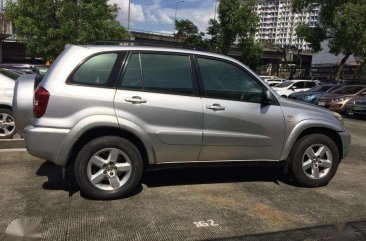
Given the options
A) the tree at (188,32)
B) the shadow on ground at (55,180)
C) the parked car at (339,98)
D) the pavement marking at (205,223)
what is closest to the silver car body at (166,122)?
the shadow on ground at (55,180)

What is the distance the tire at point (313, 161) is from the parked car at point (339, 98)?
41.6 feet

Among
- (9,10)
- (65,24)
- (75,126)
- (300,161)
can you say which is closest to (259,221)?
(300,161)

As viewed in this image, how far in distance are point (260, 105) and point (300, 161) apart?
922 millimetres

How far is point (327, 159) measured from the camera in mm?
6008

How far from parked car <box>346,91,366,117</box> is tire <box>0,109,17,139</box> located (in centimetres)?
1230

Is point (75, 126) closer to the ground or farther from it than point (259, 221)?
farther from it

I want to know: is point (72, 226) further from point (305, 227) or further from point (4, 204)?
point (305, 227)

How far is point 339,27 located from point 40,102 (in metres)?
24.4

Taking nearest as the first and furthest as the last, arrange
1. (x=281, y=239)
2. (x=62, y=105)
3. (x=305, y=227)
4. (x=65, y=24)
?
(x=281, y=239)
(x=305, y=227)
(x=62, y=105)
(x=65, y=24)

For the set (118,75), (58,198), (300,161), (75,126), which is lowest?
(58,198)

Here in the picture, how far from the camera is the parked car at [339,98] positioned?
18.0 metres

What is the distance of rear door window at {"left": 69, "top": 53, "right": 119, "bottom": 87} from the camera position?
498 centimetres

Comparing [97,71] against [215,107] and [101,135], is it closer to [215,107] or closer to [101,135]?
[101,135]

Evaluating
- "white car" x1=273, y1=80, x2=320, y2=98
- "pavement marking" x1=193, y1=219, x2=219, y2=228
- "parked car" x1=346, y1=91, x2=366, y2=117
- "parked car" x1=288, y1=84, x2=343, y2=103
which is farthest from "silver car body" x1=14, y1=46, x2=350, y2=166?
"white car" x1=273, y1=80, x2=320, y2=98
